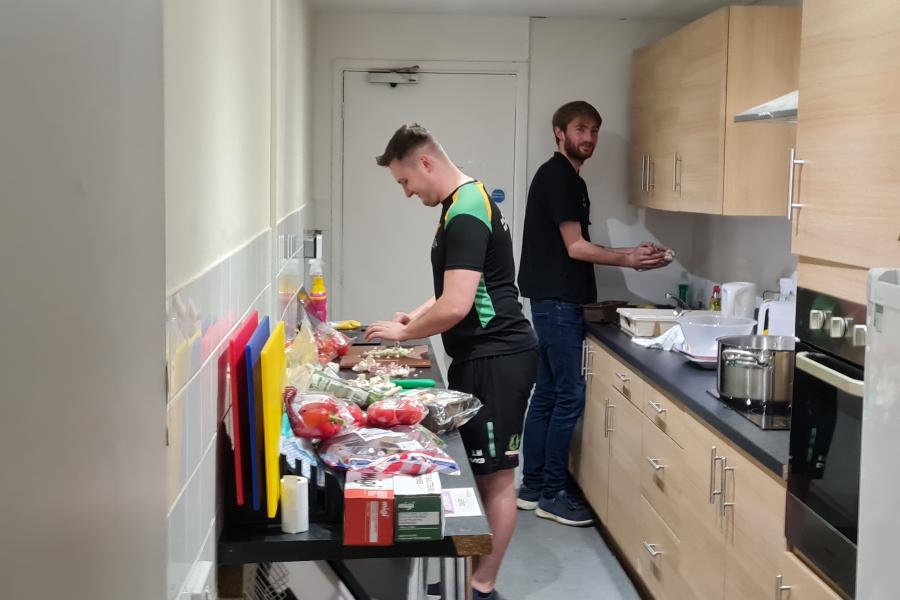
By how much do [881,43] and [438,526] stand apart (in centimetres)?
116

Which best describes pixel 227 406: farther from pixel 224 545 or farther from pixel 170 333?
pixel 170 333

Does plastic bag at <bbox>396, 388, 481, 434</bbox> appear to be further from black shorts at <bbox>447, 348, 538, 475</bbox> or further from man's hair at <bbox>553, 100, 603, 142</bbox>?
man's hair at <bbox>553, 100, 603, 142</bbox>

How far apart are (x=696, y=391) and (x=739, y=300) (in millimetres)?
938

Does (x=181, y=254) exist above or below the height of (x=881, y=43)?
below

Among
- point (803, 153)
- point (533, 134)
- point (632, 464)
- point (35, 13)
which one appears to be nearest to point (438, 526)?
point (803, 153)

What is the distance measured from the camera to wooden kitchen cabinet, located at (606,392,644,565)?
3.36 metres

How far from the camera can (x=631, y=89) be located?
470 centimetres

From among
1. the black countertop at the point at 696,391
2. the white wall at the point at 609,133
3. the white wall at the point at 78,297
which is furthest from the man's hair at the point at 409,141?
the white wall at the point at 78,297

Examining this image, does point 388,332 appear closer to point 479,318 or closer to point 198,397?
point 479,318

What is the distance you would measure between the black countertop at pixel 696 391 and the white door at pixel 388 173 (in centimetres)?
110

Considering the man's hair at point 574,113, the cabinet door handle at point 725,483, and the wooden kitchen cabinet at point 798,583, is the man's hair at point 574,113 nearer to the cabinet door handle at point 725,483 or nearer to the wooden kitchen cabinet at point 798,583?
the cabinet door handle at point 725,483

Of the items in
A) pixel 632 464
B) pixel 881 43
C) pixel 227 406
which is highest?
pixel 881 43

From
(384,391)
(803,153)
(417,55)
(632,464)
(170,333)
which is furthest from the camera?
(417,55)

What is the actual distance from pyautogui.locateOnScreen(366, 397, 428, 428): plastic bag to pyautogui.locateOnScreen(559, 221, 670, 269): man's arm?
1.98 m
